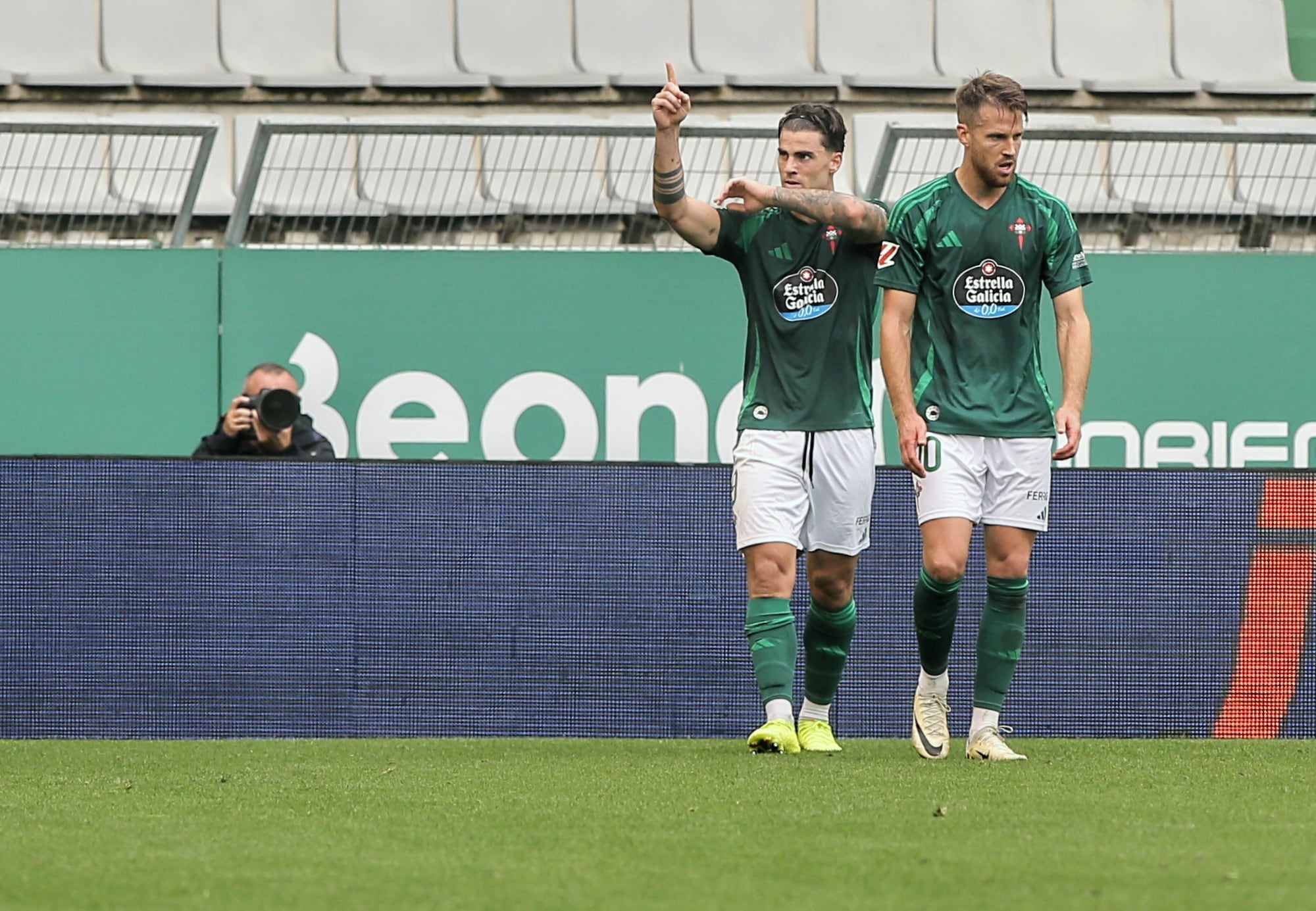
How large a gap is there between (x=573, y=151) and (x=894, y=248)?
516cm

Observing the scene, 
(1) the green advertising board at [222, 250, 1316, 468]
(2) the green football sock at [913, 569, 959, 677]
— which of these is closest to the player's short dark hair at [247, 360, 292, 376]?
(1) the green advertising board at [222, 250, 1316, 468]

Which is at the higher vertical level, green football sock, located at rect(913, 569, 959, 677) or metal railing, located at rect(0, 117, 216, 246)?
metal railing, located at rect(0, 117, 216, 246)

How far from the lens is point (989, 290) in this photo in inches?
202

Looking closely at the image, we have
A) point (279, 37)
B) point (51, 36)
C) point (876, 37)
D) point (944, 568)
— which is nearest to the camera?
point (944, 568)

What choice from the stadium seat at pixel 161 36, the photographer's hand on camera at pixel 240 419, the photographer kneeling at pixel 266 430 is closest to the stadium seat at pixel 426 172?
the photographer kneeling at pixel 266 430

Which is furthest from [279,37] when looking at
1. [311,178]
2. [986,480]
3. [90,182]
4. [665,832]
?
[665,832]

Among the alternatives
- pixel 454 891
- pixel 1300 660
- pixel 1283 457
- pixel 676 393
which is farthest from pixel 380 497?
pixel 1283 457

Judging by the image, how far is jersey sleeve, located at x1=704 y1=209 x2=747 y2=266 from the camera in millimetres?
5496

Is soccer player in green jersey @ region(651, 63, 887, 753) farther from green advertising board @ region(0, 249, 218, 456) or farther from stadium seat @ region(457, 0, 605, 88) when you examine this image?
stadium seat @ region(457, 0, 605, 88)

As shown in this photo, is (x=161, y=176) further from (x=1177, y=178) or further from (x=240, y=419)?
(x=1177, y=178)

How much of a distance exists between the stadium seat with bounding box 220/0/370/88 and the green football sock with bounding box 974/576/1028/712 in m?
8.01

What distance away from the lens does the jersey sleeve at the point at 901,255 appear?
203 inches

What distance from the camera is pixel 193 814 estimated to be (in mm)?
4027

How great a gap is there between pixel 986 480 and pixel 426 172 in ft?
16.9
